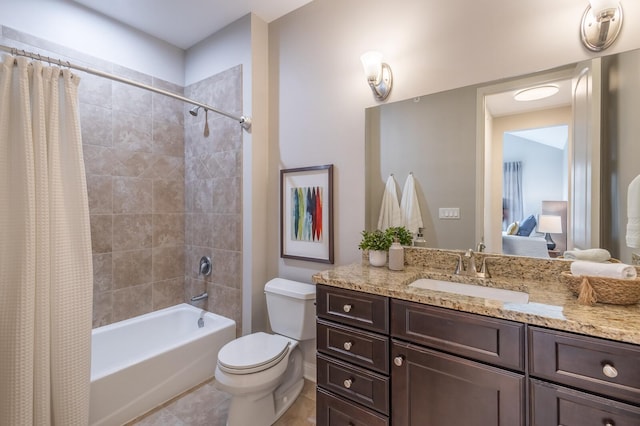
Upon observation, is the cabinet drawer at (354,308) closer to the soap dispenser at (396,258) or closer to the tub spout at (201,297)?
the soap dispenser at (396,258)

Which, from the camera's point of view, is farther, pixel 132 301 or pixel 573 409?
pixel 132 301

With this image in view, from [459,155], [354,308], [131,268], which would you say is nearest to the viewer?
[354,308]

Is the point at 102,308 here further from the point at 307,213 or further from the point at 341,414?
the point at 341,414

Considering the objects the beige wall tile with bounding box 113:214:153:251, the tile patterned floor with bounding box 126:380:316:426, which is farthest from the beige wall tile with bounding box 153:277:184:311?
the tile patterned floor with bounding box 126:380:316:426

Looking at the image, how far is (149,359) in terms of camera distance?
181 cm

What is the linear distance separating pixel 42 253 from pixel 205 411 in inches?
50.9

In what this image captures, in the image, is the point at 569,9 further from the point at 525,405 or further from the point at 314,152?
the point at 525,405

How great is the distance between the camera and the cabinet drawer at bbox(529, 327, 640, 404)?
2.58ft

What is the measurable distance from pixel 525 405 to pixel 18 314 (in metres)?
2.01

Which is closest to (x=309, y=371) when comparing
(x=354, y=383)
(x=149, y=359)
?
(x=354, y=383)

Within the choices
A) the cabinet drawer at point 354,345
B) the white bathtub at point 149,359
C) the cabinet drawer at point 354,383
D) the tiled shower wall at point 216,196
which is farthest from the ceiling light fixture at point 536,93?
the white bathtub at point 149,359

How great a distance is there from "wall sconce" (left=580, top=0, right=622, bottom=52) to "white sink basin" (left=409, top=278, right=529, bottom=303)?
42.7 inches

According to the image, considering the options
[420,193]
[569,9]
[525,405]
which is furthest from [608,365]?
[569,9]

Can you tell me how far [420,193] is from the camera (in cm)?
164
